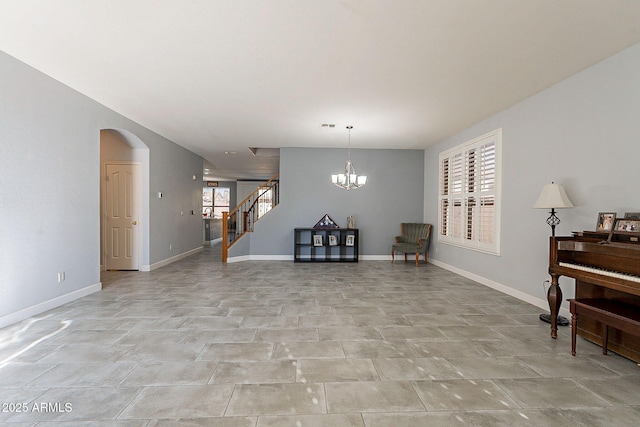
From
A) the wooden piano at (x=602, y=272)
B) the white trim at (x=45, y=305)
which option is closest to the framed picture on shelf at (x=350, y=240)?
the wooden piano at (x=602, y=272)

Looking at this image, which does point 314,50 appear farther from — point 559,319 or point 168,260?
point 168,260

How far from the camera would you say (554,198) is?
3424 mm

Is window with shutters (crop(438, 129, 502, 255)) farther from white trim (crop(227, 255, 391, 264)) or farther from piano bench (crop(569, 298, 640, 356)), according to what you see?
piano bench (crop(569, 298, 640, 356))

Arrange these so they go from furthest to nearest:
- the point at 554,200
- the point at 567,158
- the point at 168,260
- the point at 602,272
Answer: the point at 168,260 → the point at 567,158 → the point at 554,200 → the point at 602,272

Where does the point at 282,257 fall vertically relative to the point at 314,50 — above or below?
below

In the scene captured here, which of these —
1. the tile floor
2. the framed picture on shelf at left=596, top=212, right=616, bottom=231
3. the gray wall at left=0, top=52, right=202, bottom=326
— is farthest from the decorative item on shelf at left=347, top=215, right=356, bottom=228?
the gray wall at left=0, top=52, right=202, bottom=326

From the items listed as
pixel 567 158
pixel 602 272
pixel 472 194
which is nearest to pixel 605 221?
pixel 602 272

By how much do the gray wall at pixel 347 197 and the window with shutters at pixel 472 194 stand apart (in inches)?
44.6

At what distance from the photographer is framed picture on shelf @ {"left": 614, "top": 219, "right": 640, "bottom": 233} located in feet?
8.91

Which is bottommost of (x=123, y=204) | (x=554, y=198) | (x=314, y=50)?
(x=123, y=204)

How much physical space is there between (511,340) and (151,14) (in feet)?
15.1

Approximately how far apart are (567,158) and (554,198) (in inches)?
30.4

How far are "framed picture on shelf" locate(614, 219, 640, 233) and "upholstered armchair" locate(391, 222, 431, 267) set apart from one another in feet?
14.8

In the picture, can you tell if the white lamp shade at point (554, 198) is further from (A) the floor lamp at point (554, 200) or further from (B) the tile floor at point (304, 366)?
(B) the tile floor at point (304, 366)
